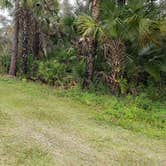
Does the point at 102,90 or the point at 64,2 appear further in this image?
the point at 64,2

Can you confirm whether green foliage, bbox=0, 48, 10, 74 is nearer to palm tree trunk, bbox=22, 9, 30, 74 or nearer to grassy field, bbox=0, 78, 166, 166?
palm tree trunk, bbox=22, 9, 30, 74

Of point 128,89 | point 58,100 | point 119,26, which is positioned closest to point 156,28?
point 119,26

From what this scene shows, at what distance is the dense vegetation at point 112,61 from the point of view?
981 centimetres

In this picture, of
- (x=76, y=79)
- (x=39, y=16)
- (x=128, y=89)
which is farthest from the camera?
(x=39, y=16)

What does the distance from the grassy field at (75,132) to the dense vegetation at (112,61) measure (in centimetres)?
7

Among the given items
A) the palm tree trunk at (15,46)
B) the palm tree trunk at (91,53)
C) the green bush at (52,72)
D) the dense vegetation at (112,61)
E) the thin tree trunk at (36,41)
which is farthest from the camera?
the thin tree trunk at (36,41)

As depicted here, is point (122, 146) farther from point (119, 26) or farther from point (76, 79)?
point (76, 79)

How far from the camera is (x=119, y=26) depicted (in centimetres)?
1049

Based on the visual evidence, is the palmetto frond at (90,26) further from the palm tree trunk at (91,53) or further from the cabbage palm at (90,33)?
the palm tree trunk at (91,53)

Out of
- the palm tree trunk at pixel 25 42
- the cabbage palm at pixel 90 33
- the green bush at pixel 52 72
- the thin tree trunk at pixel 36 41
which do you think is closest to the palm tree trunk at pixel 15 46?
the palm tree trunk at pixel 25 42

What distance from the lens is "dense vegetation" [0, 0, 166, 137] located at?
9.81 m

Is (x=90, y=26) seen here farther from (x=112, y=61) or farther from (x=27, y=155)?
(x=27, y=155)

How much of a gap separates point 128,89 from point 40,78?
4198 mm

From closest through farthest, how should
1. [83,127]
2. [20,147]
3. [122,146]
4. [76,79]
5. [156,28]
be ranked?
[20,147], [122,146], [83,127], [156,28], [76,79]
